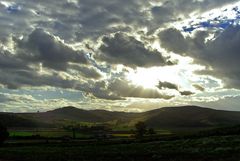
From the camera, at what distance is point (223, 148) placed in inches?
2092

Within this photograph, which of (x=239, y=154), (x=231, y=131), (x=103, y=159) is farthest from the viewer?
(x=231, y=131)

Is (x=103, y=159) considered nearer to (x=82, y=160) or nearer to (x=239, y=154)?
(x=82, y=160)

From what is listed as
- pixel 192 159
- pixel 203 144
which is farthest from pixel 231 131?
pixel 192 159

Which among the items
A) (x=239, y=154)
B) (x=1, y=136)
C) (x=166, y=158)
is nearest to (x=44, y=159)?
(x=166, y=158)

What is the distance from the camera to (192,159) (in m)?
48.9

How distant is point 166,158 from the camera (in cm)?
5238

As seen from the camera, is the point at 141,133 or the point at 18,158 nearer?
the point at 18,158

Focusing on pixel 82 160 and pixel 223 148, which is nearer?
pixel 223 148

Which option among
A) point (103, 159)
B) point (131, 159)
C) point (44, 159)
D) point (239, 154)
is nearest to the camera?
point (239, 154)

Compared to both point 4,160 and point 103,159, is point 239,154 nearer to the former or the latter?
point 103,159

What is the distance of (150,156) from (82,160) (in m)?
10.7

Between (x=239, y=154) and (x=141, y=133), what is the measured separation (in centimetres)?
13990

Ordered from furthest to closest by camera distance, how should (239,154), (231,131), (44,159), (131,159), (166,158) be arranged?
(231,131)
(44,159)
(131,159)
(166,158)
(239,154)

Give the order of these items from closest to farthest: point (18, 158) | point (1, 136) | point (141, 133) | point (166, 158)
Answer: point (166, 158), point (18, 158), point (1, 136), point (141, 133)
